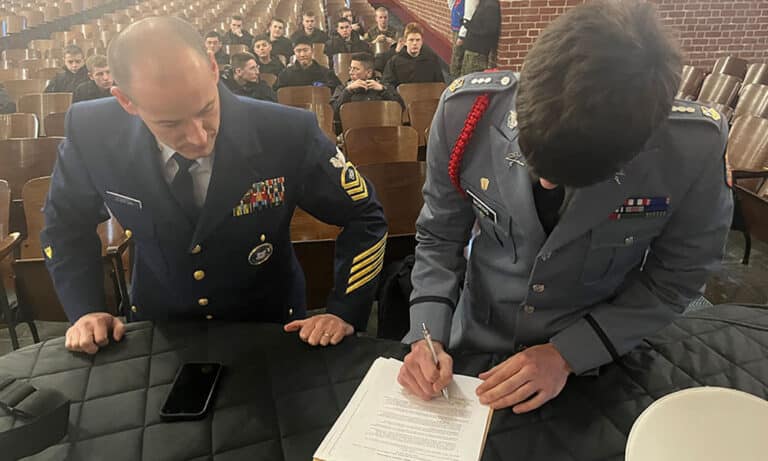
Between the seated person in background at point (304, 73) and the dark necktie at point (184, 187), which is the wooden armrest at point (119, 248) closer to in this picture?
the dark necktie at point (184, 187)

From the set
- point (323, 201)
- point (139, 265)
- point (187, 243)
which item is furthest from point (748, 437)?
point (139, 265)

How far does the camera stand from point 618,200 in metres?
0.96

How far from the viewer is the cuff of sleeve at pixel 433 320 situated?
108 cm

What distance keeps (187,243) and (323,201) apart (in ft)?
1.09

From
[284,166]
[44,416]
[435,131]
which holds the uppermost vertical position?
[435,131]

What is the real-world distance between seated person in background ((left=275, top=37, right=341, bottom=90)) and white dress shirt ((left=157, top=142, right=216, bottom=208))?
16.2 ft

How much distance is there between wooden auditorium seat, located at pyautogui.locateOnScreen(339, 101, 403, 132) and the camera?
3912mm

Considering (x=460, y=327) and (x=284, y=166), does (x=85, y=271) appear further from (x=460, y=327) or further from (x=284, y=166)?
(x=460, y=327)

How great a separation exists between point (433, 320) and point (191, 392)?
47 cm

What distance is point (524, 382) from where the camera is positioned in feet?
3.03

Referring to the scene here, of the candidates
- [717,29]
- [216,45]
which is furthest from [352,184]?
[717,29]

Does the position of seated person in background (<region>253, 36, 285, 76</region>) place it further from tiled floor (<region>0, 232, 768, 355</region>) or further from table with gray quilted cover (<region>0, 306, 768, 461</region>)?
table with gray quilted cover (<region>0, 306, 768, 461</region>)


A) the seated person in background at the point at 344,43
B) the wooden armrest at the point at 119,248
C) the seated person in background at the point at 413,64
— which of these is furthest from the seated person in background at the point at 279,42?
the wooden armrest at the point at 119,248

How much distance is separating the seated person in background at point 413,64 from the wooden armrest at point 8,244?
4.31 meters
